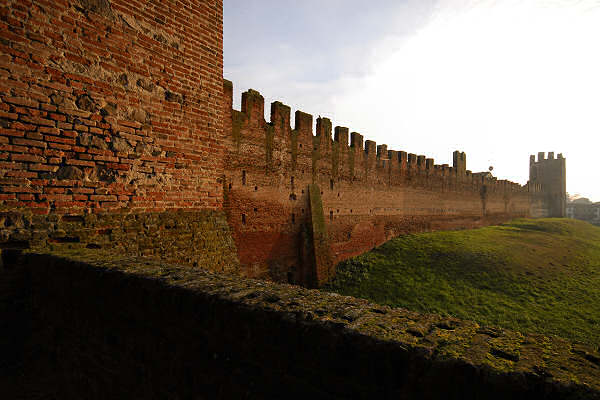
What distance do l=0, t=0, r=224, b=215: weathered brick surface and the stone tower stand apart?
2060 inches

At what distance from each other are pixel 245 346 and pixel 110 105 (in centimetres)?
373

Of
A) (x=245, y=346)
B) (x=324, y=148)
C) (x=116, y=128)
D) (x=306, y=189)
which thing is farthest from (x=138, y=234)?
(x=324, y=148)

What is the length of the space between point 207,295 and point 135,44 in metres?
3.95

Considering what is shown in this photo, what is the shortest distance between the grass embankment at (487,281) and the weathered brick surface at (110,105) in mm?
8753

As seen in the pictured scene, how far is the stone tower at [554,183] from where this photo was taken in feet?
143

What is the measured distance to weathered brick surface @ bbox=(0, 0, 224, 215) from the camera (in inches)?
125

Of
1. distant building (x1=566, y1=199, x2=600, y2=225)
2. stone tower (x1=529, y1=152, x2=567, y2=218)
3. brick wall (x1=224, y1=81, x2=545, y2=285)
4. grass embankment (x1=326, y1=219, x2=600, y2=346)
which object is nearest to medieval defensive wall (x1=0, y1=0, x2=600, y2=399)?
brick wall (x1=224, y1=81, x2=545, y2=285)

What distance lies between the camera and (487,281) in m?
12.4

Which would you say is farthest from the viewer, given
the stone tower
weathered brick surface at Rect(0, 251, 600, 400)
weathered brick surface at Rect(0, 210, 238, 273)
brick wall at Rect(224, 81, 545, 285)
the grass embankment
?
the stone tower

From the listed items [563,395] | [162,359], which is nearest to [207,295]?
[162,359]

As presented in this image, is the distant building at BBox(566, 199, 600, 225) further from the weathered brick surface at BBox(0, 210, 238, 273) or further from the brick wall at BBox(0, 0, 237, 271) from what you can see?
the brick wall at BBox(0, 0, 237, 271)

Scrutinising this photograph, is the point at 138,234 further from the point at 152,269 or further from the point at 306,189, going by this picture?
the point at 306,189

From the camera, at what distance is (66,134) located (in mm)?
3492

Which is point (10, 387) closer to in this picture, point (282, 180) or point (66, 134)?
point (66, 134)
